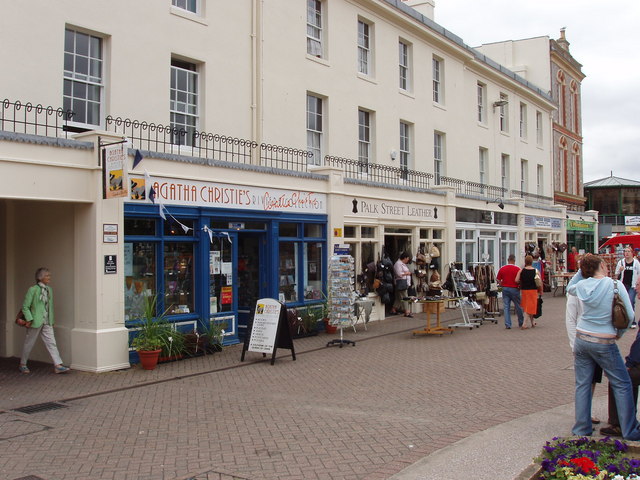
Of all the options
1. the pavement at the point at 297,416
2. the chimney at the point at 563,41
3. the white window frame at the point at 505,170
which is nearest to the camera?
the pavement at the point at 297,416

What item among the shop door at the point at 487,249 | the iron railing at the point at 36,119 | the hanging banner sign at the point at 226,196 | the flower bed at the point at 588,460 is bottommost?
the flower bed at the point at 588,460

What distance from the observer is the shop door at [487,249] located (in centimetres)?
2322

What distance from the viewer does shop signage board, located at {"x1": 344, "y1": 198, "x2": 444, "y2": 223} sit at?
16234 mm

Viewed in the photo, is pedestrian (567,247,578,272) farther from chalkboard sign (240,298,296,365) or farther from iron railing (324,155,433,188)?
chalkboard sign (240,298,296,365)

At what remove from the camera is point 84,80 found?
1139cm

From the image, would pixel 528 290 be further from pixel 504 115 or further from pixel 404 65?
pixel 504 115

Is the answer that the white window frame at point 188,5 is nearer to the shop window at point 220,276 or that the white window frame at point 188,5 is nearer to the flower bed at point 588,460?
the shop window at point 220,276

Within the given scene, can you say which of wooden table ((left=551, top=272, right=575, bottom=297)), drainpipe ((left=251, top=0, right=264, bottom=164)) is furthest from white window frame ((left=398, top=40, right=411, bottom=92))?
wooden table ((left=551, top=272, right=575, bottom=297))

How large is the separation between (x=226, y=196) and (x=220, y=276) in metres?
1.62

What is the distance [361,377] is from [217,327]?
3.55m

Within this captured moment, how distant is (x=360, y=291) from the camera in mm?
16547

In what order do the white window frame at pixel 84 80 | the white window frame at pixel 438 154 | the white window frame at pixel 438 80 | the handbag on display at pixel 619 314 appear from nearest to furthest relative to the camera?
the handbag on display at pixel 619 314 → the white window frame at pixel 84 80 → the white window frame at pixel 438 154 → the white window frame at pixel 438 80

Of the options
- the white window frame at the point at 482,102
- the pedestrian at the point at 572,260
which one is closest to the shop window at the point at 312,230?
the white window frame at the point at 482,102

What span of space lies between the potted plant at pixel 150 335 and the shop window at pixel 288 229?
3.78 m
